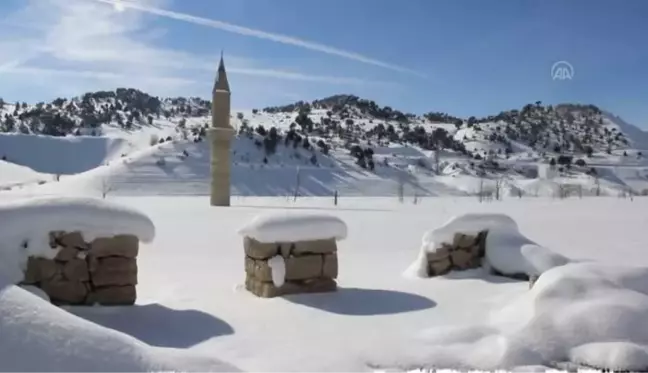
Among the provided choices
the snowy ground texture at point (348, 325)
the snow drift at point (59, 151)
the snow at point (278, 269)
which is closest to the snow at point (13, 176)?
the snow drift at point (59, 151)

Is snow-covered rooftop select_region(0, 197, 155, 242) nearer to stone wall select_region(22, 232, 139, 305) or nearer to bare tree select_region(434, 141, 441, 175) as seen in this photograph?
stone wall select_region(22, 232, 139, 305)

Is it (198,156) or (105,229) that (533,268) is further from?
(198,156)

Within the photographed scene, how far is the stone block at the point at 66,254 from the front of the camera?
6.00 meters

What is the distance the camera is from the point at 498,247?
9.03m

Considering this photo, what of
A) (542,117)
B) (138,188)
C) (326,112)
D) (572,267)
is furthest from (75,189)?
(542,117)

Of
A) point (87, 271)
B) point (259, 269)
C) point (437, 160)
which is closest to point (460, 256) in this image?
point (259, 269)

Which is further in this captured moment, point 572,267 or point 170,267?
point 170,267

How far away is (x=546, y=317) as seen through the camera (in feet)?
16.5

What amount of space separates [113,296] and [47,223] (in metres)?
1.06

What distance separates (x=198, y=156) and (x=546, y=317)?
45320 mm

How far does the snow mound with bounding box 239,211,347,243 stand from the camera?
7.04 meters

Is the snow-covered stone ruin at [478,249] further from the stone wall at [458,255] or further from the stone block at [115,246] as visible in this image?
the stone block at [115,246]

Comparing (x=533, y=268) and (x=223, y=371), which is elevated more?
(x=223, y=371)

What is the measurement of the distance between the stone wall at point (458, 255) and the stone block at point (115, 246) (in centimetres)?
453
